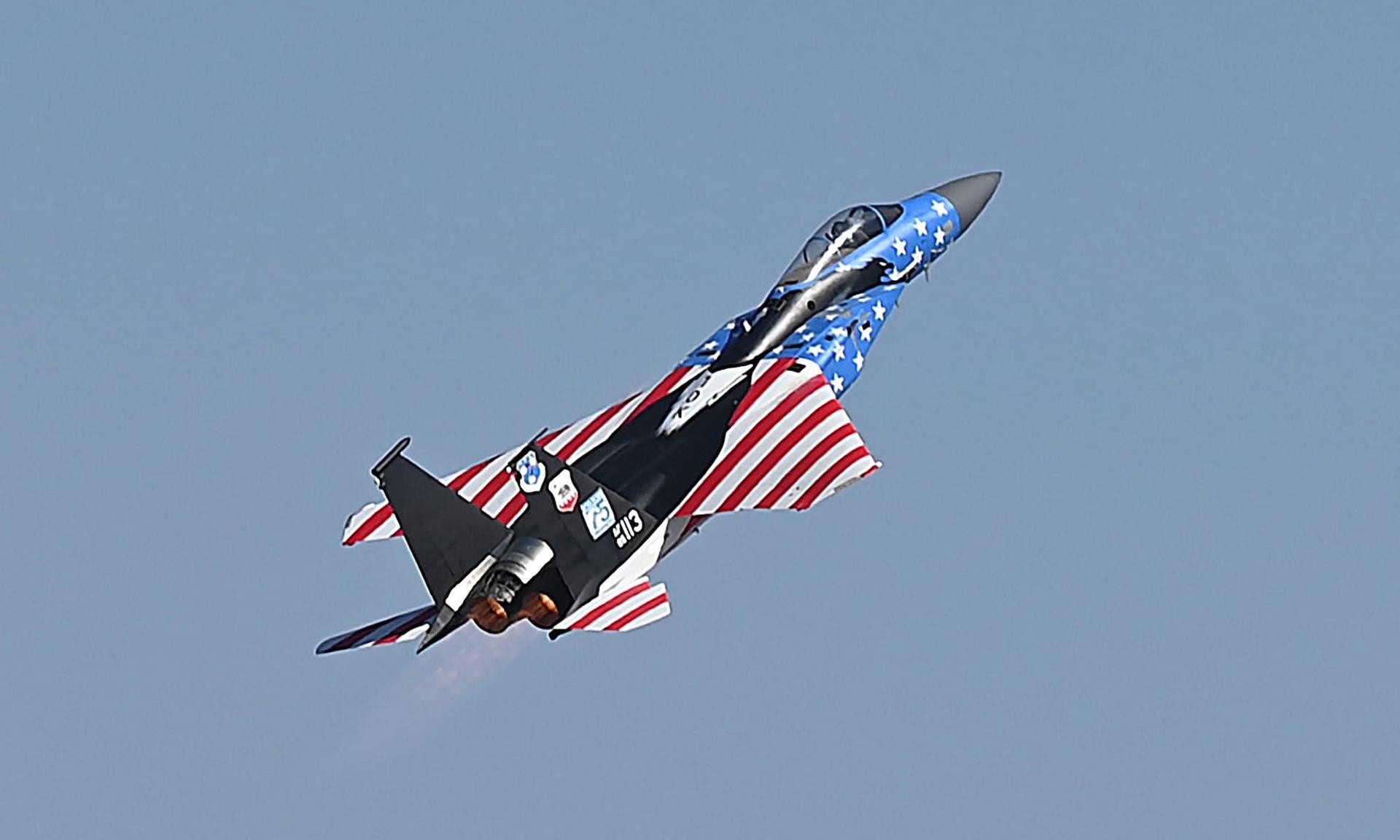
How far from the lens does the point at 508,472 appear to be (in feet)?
151

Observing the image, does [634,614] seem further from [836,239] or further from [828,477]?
[836,239]

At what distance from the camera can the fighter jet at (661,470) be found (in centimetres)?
4062

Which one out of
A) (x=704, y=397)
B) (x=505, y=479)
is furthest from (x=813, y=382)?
(x=505, y=479)

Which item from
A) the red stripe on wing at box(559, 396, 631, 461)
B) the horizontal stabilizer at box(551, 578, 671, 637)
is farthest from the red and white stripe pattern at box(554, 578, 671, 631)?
the red stripe on wing at box(559, 396, 631, 461)

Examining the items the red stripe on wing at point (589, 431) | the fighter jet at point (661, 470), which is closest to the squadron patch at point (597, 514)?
the fighter jet at point (661, 470)

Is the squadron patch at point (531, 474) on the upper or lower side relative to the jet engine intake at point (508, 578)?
upper

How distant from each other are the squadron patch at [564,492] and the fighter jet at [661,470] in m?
0.03

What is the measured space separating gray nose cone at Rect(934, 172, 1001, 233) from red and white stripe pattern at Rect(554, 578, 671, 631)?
58.4 feet

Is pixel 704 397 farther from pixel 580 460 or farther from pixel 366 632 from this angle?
pixel 366 632

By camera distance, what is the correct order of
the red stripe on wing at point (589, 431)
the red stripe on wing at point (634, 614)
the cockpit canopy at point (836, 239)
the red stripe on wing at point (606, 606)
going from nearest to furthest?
the red stripe on wing at point (634, 614), the red stripe on wing at point (606, 606), the red stripe on wing at point (589, 431), the cockpit canopy at point (836, 239)

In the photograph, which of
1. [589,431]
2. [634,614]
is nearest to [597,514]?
[634,614]

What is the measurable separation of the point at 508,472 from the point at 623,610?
5.84 metres

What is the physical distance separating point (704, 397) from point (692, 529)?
9.91 feet

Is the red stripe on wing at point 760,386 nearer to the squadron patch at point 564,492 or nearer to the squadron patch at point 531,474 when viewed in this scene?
the squadron patch at point 564,492
